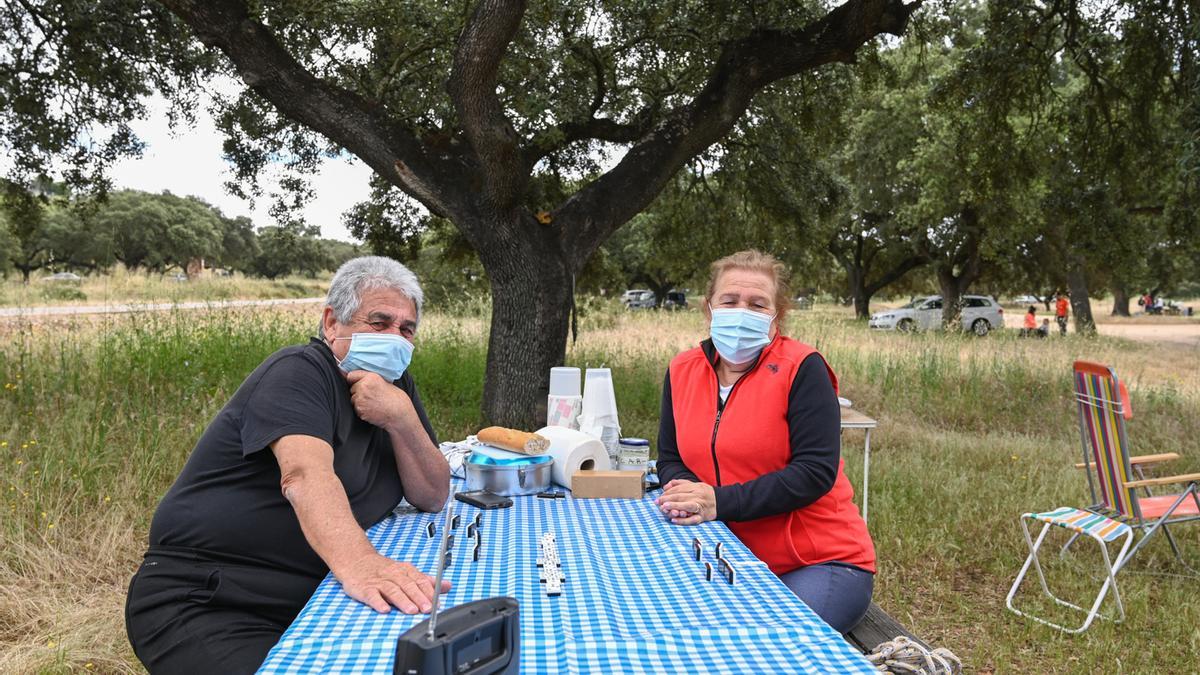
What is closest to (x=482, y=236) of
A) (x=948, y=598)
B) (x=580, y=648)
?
(x=948, y=598)

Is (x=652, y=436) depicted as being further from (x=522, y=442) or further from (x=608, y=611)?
(x=608, y=611)

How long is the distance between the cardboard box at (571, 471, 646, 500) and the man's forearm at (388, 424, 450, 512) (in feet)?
1.49

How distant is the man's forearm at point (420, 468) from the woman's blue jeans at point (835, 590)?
3.74ft

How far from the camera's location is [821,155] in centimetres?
996

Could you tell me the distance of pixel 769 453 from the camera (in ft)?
8.41

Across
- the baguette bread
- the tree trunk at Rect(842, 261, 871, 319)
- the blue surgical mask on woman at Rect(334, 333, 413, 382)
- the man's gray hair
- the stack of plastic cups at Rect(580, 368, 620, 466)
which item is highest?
the tree trunk at Rect(842, 261, 871, 319)

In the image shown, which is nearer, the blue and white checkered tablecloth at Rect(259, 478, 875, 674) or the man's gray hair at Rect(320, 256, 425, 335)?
the blue and white checkered tablecloth at Rect(259, 478, 875, 674)

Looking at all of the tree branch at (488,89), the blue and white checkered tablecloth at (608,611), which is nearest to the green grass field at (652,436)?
the blue and white checkered tablecloth at (608,611)

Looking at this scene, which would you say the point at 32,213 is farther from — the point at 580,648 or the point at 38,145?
the point at 580,648

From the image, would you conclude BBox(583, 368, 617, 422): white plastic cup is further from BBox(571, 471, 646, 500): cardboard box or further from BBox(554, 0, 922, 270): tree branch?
BBox(554, 0, 922, 270): tree branch

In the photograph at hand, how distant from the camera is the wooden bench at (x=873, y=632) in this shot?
2.42 meters

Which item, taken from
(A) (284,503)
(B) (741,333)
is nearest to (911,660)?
(B) (741,333)

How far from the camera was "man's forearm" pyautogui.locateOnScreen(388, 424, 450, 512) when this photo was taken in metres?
2.48

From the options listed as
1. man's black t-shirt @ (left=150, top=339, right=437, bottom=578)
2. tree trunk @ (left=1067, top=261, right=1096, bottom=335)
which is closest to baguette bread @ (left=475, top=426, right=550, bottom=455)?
man's black t-shirt @ (left=150, top=339, right=437, bottom=578)
